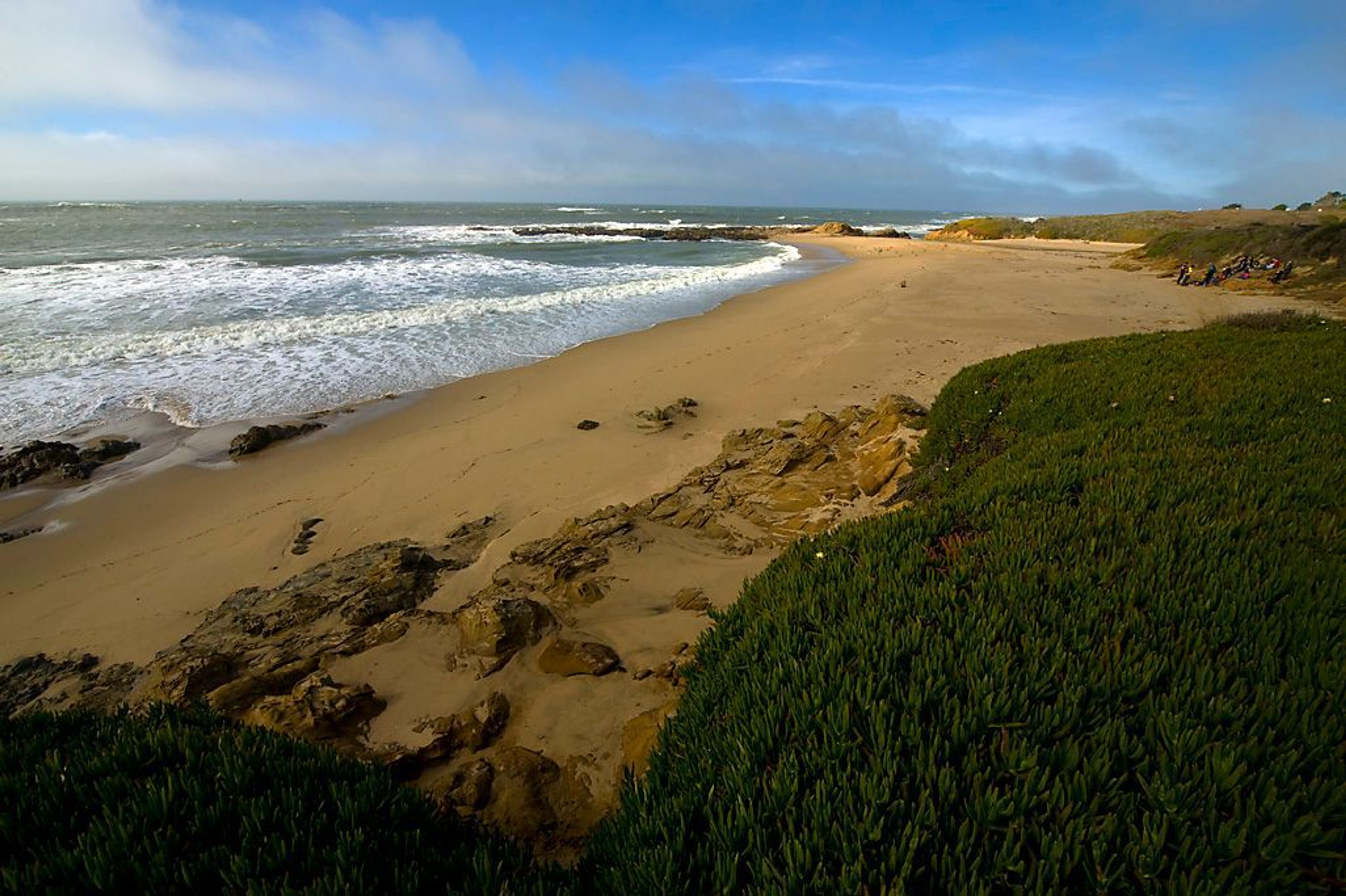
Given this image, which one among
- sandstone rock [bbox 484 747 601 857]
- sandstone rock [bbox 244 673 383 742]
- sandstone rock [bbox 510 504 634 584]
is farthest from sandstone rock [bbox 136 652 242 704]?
sandstone rock [bbox 484 747 601 857]

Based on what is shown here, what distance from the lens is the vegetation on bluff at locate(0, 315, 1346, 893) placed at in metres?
1.74

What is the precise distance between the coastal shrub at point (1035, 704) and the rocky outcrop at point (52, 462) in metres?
11.1

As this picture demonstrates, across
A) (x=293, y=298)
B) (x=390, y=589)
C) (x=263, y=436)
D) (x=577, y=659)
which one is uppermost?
(x=293, y=298)

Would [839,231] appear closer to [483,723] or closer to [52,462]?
[52,462]

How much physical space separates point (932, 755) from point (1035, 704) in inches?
20.6

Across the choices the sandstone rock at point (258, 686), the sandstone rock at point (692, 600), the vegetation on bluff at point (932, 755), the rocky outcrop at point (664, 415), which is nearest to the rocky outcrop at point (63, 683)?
the sandstone rock at point (258, 686)

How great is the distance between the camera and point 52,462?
29.8 ft

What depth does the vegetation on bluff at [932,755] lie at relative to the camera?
174cm

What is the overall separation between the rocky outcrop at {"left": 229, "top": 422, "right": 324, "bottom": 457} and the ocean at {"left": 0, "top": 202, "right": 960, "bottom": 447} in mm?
1252

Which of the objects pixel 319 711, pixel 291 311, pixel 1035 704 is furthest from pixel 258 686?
pixel 291 311

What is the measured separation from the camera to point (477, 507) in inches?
304

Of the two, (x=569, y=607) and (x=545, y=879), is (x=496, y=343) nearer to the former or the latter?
(x=569, y=607)

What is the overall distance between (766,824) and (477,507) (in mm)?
6477

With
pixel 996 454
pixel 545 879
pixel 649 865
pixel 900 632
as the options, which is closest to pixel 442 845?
pixel 545 879
